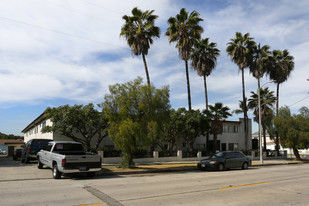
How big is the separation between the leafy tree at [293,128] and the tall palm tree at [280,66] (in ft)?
15.7

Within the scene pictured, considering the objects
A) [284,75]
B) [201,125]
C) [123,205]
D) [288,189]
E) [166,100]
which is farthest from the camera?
[284,75]

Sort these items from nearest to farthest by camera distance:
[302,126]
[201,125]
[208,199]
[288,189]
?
[208,199], [288,189], [201,125], [302,126]

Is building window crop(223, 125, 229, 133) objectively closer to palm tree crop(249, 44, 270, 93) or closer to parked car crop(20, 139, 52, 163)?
palm tree crop(249, 44, 270, 93)

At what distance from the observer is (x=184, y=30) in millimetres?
30109

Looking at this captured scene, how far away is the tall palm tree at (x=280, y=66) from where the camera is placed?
130 ft

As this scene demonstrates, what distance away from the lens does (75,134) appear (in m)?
25.8

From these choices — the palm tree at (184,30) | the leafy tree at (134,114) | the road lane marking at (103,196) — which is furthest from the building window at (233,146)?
the road lane marking at (103,196)

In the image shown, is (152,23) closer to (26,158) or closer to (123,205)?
(26,158)

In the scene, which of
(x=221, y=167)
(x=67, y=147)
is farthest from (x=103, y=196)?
(x=221, y=167)

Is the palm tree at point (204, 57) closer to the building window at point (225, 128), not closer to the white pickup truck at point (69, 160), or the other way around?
the building window at point (225, 128)

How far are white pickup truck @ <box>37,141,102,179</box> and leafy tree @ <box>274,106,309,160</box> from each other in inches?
1121

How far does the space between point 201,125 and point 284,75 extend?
1826cm

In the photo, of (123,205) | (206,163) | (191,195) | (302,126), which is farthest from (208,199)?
(302,126)

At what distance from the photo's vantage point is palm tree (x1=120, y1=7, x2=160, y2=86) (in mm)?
26781
